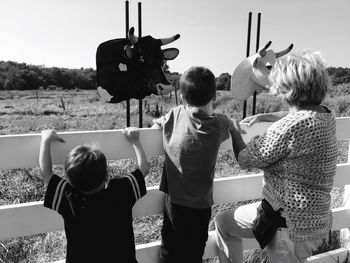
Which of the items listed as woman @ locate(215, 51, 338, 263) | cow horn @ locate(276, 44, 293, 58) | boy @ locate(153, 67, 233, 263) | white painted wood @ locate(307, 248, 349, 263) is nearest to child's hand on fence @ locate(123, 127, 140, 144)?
boy @ locate(153, 67, 233, 263)

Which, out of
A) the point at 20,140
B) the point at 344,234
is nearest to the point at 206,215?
the point at 20,140

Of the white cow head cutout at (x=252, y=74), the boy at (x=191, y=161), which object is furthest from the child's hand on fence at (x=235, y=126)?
the white cow head cutout at (x=252, y=74)

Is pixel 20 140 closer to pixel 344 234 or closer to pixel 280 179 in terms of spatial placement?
pixel 280 179

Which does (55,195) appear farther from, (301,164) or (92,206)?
(301,164)

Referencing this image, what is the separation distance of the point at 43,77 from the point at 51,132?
1933 cm

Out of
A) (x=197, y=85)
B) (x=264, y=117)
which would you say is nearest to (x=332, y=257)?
(x=264, y=117)

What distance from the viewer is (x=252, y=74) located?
2.47m

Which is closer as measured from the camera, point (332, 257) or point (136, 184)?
point (136, 184)

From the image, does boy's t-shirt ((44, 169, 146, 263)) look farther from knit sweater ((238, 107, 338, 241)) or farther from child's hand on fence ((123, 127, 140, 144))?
knit sweater ((238, 107, 338, 241))

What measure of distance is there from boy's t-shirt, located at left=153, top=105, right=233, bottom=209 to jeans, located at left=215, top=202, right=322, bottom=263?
0.64 feet

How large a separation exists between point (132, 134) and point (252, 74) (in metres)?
0.94

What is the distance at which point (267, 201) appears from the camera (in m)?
1.85

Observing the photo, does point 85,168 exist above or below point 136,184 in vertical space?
above

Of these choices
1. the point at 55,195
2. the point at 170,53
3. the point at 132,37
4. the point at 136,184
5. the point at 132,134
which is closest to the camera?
the point at 55,195
